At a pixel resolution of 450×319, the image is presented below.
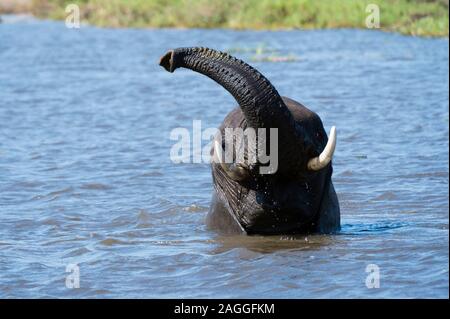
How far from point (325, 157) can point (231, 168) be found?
747mm

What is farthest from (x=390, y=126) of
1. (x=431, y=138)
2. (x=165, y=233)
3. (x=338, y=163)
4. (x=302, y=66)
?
(x=302, y=66)

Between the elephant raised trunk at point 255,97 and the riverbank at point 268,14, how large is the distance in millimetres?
23009

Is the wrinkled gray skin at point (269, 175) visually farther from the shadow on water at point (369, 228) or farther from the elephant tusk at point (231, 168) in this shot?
the shadow on water at point (369, 228)

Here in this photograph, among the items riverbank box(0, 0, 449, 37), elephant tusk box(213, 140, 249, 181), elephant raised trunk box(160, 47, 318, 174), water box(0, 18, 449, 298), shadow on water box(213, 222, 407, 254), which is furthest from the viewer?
riverbank box(0, 0, 449, 37)

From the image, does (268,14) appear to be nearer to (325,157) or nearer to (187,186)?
(187,186)

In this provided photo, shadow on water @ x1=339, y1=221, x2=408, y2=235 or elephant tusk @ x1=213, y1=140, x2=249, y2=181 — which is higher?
elephant tusk @ x1=213, y1=140, x2=249, y2=181

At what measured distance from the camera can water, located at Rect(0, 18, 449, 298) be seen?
26.1ft

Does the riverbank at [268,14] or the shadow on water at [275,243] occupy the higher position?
the riverbank at [268,14]

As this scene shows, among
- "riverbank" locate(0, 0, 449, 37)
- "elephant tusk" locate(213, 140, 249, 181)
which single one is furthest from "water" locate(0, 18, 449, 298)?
"riverbank" locate(0, 0, 449, 37)

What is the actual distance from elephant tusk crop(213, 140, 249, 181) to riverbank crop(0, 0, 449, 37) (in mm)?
22951

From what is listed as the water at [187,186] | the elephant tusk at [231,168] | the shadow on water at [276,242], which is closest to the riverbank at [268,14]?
the water at [187,186]

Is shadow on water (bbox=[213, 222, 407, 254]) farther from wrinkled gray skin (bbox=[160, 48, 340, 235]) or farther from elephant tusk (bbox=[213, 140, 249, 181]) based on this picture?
elephant tusk (bbox=[213, 140, 249, 181])

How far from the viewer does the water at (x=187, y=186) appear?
26.1 ft
